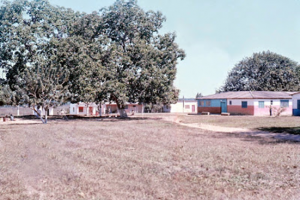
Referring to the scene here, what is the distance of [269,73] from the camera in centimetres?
5981

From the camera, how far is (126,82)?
1216 inches

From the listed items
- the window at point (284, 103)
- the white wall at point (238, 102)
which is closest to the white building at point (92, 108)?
the white wall at point (238, 102)

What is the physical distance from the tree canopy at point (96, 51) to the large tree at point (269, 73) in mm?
32456

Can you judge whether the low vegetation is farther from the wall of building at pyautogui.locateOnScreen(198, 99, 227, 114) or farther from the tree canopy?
the wall of building at pyautogui.locateOnScreen(198, 99, 227, 114)

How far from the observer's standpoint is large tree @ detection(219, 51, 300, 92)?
59344 mm

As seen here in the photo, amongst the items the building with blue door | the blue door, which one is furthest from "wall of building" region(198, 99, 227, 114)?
the blue door

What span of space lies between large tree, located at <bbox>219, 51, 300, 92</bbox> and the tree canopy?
3246 centimetres

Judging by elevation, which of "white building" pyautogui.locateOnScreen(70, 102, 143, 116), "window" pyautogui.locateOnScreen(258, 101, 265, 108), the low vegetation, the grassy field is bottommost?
the grassy field

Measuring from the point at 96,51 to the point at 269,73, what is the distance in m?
41.4

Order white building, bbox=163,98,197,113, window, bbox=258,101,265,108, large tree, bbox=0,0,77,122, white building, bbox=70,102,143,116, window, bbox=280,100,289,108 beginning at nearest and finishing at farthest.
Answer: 1. large tree, bbox=0,0,77,122
2. window, bbox=258,101,265,108
3. window, bbox=280,100,289,108
4. white building, bbox=70,102,143,116
5. white building, bbox=163,98,197,113

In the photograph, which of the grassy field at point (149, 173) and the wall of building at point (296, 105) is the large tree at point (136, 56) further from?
the grassy field at point (149, 173)

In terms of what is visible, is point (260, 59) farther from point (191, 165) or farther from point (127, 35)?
point (191, 165)

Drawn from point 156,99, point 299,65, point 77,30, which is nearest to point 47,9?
point 77,30

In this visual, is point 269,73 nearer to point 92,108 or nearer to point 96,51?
point 92,108
